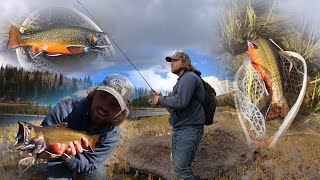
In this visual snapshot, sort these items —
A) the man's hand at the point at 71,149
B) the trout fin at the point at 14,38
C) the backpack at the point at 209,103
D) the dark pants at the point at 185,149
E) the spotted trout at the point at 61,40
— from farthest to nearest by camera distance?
the trout fin at the point at 14,38 → the spotted trout at the point at 61,40 → the man's hand at the point at 71,149 → the backpack at the point at 209,103 → the dark pants at the point at 185,149

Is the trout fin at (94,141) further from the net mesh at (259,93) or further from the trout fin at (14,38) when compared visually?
the net mesh at (259,93)

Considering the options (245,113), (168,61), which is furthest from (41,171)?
(245,113)

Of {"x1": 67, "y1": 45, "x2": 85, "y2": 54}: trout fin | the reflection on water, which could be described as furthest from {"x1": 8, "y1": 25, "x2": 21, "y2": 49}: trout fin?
the reflection on water

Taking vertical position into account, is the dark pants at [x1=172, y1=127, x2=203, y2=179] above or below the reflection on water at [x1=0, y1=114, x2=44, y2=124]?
below

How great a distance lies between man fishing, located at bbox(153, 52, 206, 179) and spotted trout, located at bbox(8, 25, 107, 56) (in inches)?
42.2

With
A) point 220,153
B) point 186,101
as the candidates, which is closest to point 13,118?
point 186,101

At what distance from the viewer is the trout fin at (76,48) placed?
5977 millimetres

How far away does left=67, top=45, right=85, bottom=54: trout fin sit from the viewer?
5.98 m

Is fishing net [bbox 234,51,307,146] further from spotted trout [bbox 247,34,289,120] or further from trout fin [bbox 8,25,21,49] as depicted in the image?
trout fin [bbox 8,25,21,49]

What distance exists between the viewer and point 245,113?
617 cm

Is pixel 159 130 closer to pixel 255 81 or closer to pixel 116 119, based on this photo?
pixel 116 119

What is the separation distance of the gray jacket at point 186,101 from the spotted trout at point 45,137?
108 cm

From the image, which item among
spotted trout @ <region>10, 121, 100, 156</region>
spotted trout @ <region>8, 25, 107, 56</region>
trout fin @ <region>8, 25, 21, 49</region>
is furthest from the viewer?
trout fin @ <region>8, 25, 21, 49</region>

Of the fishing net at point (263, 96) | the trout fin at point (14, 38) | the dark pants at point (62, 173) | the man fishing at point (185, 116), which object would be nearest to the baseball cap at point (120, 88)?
the man fishing at point (185, 116)
